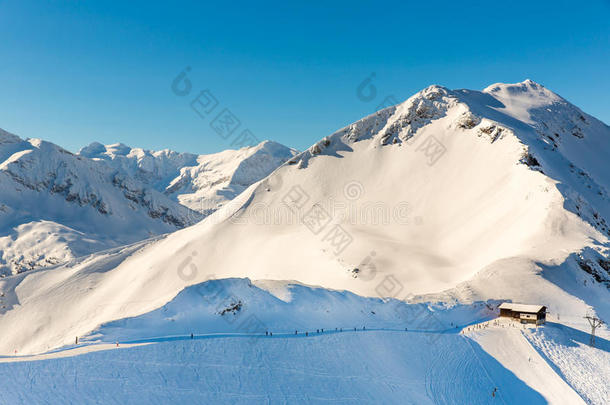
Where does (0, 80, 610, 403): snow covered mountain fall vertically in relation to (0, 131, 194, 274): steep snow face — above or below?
above

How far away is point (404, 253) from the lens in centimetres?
7769

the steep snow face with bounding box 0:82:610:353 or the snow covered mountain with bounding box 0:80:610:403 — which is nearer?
the snow covered mountain with bounding box 0:80:610:403

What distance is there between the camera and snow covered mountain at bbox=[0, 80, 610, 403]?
40.9 m

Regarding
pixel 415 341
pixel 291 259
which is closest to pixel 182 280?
pixel 291 259

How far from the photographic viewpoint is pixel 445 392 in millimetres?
34062

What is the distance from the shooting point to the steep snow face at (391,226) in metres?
65.9

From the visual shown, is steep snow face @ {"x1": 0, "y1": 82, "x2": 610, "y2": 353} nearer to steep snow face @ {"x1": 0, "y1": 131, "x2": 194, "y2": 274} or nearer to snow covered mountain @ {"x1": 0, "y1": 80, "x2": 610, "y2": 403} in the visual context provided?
snow covered mountain @ {"x1": 0, "y1": 80, "x2": 610, "y2": 403}

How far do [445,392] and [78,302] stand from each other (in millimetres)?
81927

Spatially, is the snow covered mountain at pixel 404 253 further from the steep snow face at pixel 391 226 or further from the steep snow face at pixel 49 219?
the steep snow face at pixel 49 219

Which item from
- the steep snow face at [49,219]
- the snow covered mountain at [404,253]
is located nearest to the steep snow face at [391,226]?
the snow covered mountain at [404,253]

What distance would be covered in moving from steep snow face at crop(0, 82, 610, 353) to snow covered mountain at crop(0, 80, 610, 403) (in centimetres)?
44

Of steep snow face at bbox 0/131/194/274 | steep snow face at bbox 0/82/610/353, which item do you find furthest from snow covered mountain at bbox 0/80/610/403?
steep snow face at bbox 0/131/194/274

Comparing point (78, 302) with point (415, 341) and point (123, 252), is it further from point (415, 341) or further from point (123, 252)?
point (415, 341)

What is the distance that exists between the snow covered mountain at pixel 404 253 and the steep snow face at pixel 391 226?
1.43ft
